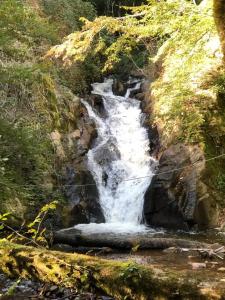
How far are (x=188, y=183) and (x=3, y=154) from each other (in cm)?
453

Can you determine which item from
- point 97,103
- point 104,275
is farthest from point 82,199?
point 104,275

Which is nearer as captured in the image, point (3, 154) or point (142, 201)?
point (3, 154)

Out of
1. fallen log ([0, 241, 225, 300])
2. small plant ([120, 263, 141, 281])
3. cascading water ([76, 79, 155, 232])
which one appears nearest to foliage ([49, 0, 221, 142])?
cascading water ([76, 79, 155, 232])

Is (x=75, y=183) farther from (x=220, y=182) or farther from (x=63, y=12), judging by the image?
(x=63, y=12)

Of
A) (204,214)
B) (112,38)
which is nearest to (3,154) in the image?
(204,214)

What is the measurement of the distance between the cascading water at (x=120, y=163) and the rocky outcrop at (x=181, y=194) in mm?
422

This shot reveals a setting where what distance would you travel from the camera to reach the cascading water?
11273 millimetres

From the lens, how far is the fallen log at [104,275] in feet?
12.9

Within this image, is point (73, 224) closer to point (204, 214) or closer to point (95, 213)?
point (95, 213)

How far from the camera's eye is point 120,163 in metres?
13.1

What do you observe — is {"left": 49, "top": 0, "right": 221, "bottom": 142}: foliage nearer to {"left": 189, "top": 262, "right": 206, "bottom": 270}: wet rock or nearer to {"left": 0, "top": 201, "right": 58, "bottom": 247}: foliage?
{"left": 0, "top": 201, "right": 58, "bottom": 247}: foliage

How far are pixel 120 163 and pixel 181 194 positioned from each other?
3197 mm

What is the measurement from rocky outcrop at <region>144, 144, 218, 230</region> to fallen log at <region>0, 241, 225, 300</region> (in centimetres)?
467

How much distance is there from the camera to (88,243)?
7.85 metres
